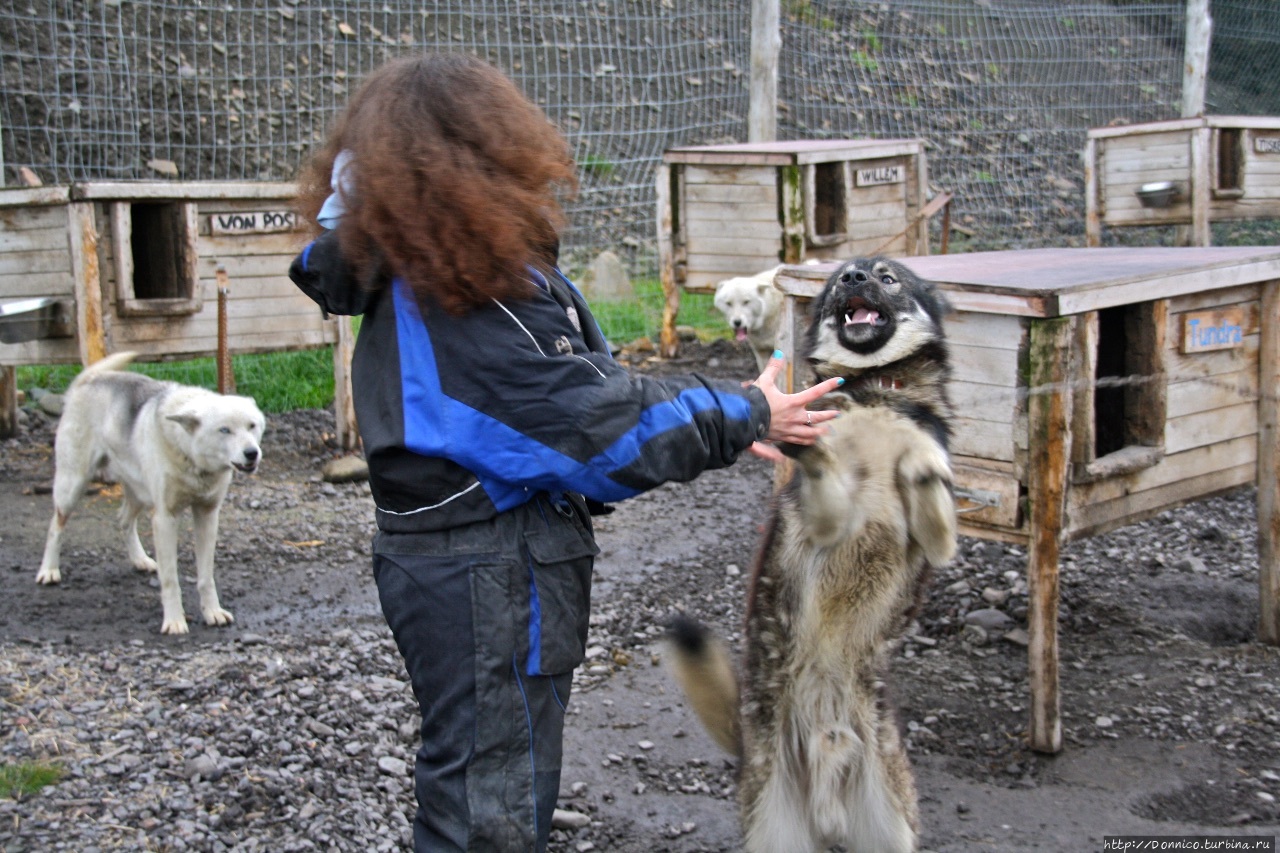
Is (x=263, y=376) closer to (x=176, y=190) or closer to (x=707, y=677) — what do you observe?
(x=176, y=190)

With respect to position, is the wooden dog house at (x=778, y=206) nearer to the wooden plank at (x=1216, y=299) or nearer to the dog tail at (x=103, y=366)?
the wooden plank at (x=1216, y=299)

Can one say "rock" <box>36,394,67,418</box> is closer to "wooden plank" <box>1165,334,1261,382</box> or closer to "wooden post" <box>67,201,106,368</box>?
"wooden post" <box>67,201,106,368</box>

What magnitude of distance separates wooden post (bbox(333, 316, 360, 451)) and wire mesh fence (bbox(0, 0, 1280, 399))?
7.13ft

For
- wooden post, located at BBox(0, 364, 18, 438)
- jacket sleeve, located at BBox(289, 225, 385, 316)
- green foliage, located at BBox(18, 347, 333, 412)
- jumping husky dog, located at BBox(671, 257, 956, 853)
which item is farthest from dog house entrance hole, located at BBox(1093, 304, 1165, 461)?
wooden post, located at BBox(0, 364, 18, 438)

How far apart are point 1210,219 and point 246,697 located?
7.84m

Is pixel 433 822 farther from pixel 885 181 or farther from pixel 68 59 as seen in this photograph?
pixel 68 59

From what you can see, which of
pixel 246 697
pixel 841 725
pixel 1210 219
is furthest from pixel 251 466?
pixel 1210 219

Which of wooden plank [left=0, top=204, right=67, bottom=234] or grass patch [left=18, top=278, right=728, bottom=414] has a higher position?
wooden plank [left=0, top=204, right=67, bottom=234]

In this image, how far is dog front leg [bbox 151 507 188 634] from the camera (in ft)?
15.0

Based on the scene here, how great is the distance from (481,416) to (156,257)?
17.0ft

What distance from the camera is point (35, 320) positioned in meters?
5.93

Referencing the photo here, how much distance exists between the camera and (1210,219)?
8805 mm

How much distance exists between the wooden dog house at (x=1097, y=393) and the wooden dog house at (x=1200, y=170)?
17.0 feet

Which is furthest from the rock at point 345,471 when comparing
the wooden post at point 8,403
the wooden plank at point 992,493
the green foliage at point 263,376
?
the wooden plank at point 992,493
